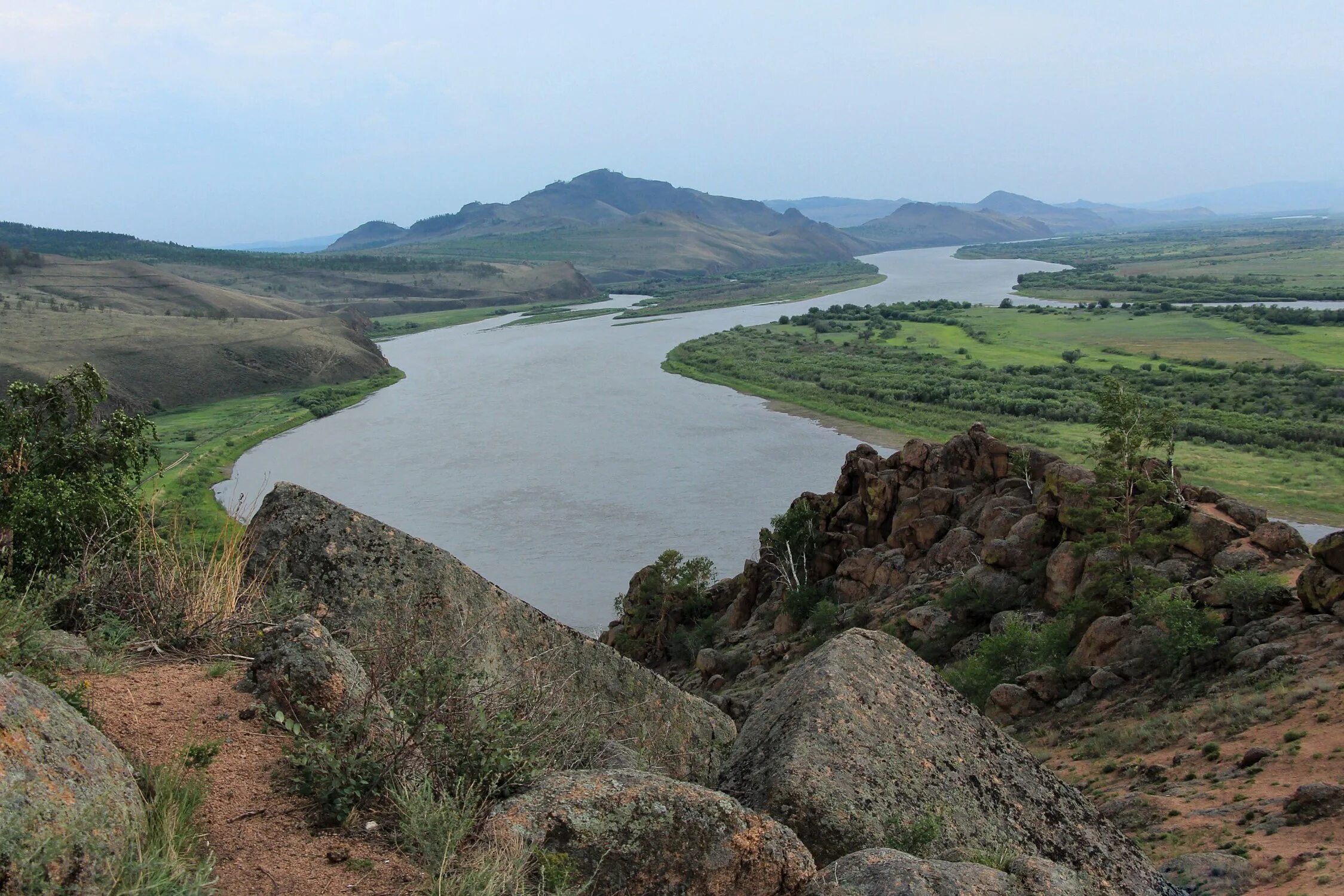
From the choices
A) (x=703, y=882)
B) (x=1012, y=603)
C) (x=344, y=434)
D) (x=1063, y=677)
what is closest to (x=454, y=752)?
(x=703, y=882)

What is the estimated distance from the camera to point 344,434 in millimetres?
53750

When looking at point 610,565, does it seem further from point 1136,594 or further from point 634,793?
point 634,793

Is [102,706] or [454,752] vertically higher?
[102,706]

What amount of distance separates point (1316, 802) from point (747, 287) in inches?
5928

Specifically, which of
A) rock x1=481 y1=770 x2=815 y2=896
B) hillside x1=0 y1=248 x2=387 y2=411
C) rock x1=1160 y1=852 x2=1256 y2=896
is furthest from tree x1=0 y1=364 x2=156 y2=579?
hillside x1=0 y1=248 x2=387 y2=411

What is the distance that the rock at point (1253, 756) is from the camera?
11.2m

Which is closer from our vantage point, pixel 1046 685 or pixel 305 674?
pixel 305 674

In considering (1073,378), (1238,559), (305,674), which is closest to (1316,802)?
(1238,559)

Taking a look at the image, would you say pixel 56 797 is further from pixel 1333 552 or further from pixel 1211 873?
pixel 1333 552

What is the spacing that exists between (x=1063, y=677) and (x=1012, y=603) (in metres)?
3.53

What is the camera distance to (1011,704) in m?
15.5

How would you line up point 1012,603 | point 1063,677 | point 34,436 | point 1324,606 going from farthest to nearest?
point 1012,603 < point 1063,677 < point 1324,606 < point 34,436

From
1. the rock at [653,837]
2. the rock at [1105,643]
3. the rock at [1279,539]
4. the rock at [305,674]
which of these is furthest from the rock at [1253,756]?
the rock at [305,674]

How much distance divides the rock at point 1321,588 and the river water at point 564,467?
1728cm
